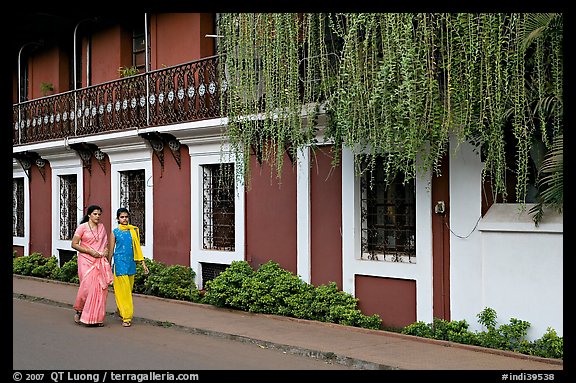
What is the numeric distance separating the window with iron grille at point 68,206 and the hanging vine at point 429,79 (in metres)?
9.78

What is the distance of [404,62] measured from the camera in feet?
27.6

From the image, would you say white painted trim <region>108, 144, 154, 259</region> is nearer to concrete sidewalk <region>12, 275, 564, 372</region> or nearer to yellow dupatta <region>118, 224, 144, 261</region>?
concrete sidewalk <region>12, 275, 564, 372</region>

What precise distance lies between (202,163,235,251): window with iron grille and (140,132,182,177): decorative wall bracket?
0.77 metres

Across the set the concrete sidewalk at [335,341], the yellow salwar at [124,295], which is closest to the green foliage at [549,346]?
the concrete sidewalk at [335,341]

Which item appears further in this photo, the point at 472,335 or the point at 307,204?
the point at 307,204

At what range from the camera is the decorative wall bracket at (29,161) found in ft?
62.3

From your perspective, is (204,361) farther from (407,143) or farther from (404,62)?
(404,62)

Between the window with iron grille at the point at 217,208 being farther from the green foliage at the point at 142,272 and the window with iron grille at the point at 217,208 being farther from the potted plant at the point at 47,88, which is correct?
the potted plant at the point at 47,88

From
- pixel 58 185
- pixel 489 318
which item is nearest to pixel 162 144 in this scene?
Result: pixel 58 185

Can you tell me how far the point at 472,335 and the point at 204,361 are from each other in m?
3.28

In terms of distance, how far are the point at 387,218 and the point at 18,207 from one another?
43.3ft
